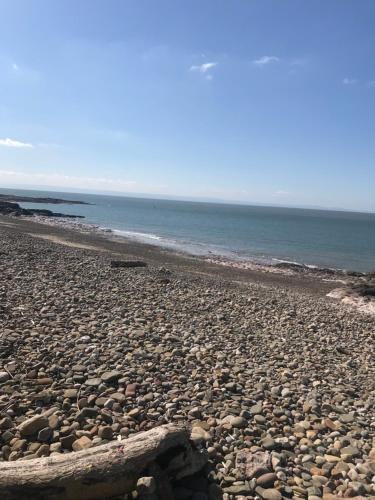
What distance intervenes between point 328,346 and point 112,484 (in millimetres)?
8207

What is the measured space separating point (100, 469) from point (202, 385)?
341 cm

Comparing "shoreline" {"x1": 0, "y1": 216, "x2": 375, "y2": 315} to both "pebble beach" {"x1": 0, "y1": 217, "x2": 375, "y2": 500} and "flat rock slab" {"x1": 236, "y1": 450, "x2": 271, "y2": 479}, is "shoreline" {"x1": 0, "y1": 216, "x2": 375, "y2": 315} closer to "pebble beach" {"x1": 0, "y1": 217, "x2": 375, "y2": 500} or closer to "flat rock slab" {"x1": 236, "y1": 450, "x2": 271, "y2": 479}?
"pebble beach" {"x1": 0, "y1": 217, "x2": 375, "y2": 500}

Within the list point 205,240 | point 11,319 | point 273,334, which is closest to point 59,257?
point 11,319

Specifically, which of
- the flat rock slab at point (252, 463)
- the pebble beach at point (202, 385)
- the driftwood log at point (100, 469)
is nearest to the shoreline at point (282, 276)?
the pebble beach at point (202, 385)

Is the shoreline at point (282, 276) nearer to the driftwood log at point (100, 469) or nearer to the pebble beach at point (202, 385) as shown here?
the pebble beach at point (202, 385)

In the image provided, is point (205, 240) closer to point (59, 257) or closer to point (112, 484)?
point (59, 257)

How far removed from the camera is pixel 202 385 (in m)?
7.07

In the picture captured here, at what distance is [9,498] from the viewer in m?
3.58

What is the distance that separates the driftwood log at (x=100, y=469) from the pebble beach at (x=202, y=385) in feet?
1.57

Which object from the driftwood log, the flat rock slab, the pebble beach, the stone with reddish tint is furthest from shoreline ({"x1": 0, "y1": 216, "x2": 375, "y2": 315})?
the driftwood log

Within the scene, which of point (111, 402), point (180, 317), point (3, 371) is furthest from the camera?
point (180, 317)

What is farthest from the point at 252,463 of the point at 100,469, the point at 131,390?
the point at 131,390

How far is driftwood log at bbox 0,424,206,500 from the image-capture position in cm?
366

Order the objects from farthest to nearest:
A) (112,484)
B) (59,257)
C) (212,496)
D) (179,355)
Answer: (59,257) → (179,355) → (212,496) → (112,484)
